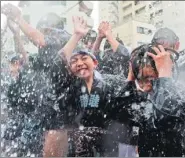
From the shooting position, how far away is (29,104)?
259cm

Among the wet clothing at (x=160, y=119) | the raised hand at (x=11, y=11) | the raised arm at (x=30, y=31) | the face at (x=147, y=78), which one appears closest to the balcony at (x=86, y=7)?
the raised arm at (x=30, y=31)

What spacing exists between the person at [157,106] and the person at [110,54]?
0.09 meters

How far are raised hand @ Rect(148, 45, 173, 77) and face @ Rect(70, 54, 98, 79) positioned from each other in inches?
17.3

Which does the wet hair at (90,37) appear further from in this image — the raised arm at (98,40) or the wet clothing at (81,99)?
the wet clothing at (81,99)

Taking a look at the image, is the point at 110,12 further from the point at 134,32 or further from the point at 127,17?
the point at 134,32

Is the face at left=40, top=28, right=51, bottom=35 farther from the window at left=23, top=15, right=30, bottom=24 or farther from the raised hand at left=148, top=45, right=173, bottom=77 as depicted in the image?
the raised hand at left=148, top=45, right=173, bottom=77

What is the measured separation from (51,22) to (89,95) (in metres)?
0.60

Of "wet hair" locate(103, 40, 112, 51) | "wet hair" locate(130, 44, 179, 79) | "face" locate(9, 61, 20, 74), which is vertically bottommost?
"face" locate(9, 61, 20, 74)

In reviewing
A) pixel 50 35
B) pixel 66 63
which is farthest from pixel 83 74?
pixel 50 35

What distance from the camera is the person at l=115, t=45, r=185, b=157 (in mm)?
2443

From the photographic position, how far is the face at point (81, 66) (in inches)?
100

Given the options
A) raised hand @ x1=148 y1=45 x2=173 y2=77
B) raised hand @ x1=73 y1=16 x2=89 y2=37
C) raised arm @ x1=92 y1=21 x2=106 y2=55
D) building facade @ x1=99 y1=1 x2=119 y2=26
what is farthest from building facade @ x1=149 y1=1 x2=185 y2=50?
raised hand @ x1=73 y1=16 x2=89 y2=37

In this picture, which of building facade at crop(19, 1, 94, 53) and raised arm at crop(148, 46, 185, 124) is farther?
building facade at crop(19, 1, 94, 53)

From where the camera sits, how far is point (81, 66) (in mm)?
2547
